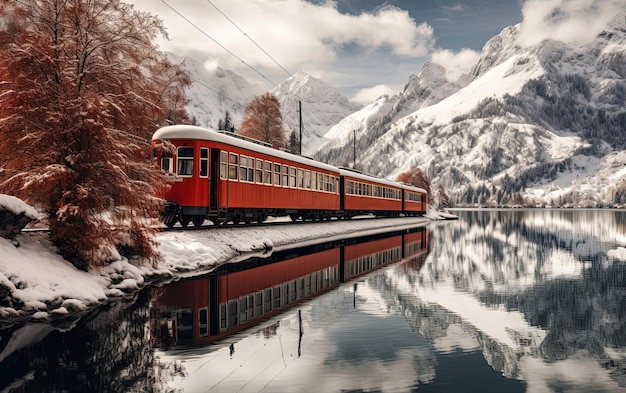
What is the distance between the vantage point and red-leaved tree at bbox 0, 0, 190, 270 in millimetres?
15469

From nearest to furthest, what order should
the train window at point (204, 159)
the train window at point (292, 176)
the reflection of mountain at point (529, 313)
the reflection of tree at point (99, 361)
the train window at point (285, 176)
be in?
1. the reflection of tree at point (99, 361)
2. the reflection of mountain at point (529, 313)
3. the train window at point (204, 159)
4. the train window at point (285, 176)
5. the train window at point (292, 176)

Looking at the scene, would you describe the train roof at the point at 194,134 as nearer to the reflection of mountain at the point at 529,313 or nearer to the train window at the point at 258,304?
the reflection of mountain at the point at 529,313

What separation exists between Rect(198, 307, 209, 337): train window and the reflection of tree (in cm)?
96

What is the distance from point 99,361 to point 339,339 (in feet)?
12.3

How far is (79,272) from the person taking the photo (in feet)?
49.8

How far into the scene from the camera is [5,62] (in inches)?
602

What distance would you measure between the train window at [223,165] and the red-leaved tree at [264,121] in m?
41.6

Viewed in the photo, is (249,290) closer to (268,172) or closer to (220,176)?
(220,176)

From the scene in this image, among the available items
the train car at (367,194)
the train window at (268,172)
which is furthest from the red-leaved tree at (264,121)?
the train window at (268,172)

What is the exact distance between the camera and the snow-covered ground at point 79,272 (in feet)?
40.5

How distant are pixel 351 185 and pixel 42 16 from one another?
35.3 meters

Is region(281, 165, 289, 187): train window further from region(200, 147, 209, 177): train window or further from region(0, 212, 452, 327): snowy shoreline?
region(200, 147, 209, 177): train window

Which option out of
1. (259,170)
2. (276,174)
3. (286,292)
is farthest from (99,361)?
(276,174)

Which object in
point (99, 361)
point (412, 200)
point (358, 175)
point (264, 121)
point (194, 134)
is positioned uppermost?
point (264, 121)
